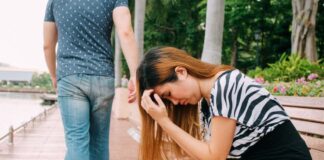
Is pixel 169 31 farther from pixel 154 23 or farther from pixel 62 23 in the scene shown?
pixel 62 23

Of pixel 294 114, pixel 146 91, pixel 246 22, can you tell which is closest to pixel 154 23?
pixel 246 22

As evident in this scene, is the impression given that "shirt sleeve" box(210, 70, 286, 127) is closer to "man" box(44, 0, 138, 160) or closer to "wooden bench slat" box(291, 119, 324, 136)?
"man" box(44, 0, 138, 160)

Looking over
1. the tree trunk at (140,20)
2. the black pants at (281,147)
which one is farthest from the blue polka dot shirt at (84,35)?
the tree trunk at (140,20)

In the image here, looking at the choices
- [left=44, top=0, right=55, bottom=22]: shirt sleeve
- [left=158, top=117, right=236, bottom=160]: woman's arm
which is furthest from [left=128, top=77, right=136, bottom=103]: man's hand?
[left=44, top=0, right=55, bottom=22]: shirt sleeve

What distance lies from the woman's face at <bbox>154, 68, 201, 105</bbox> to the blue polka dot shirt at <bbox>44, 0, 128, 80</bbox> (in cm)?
86

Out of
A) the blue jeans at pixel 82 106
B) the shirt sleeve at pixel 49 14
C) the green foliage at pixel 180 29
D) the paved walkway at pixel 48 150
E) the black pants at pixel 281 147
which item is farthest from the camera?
the green foliage at pixel 180 29

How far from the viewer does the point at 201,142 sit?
232 cm

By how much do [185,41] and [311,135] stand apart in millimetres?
27587

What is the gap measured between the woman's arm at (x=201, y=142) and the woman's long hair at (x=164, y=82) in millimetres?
88

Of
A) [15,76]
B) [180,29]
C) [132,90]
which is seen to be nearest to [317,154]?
[132,90]

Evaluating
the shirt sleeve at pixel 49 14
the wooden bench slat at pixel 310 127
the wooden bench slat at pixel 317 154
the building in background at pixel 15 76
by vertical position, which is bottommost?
the building in background at pixel 15 76

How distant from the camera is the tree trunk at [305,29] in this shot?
1394 cm

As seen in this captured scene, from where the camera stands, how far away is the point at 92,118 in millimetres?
3186

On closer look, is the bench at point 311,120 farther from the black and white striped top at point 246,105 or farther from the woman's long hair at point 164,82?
the black and white striped top at point 246,105
